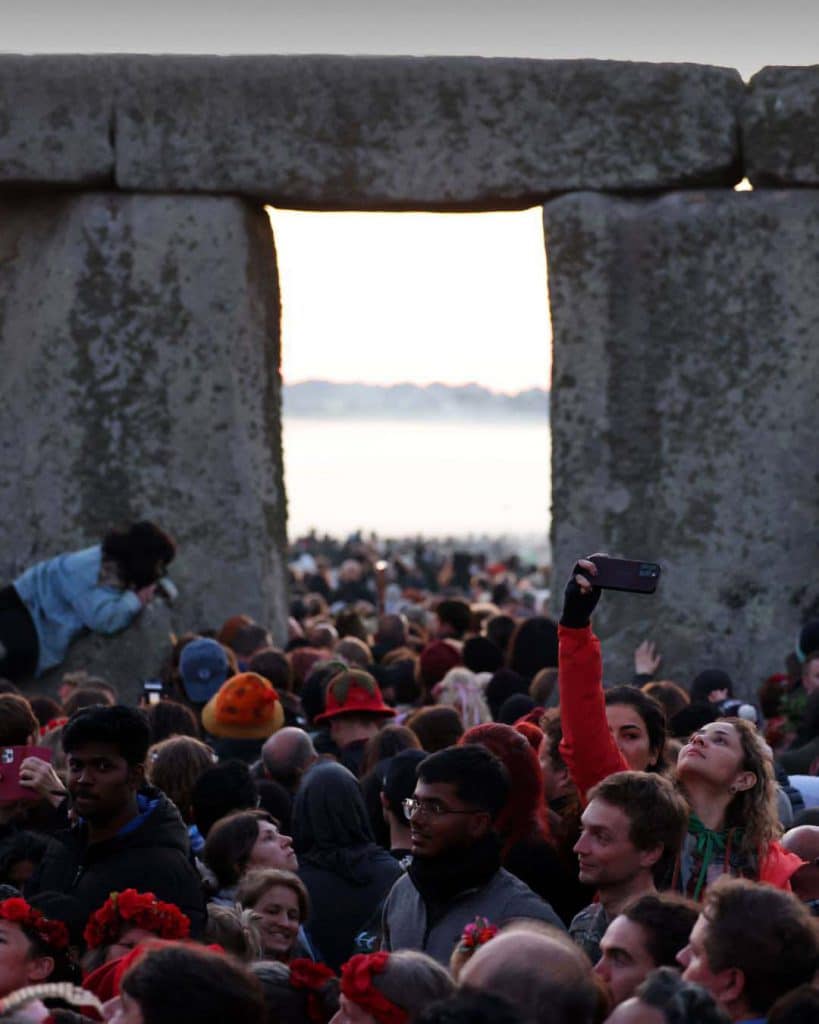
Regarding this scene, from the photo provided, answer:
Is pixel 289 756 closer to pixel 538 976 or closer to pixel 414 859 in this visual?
pixel 414 859

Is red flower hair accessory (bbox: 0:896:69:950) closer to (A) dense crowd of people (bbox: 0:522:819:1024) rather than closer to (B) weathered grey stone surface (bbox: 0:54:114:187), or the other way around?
(A) dense crowd of people (bbox: 0:522:819:1024)

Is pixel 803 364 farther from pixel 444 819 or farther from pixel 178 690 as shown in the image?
pixel 444 819

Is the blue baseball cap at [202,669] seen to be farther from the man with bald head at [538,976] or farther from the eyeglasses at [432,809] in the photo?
the man with bald head at [538,976]

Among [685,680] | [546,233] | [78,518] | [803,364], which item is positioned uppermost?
[546,233]

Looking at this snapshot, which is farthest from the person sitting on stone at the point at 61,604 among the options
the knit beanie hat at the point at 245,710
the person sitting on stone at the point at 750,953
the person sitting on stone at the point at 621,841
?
the person sitting on stone at the point at 750,953

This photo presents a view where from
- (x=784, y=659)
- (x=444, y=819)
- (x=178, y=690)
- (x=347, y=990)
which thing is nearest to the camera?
(x=347, y=990)

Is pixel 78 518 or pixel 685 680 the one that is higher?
pixel 78 518

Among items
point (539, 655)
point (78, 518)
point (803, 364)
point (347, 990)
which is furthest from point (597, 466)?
point (347, 990)

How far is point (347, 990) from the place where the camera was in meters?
3.59

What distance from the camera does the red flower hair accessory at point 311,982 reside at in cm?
391

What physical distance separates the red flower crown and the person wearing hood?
1.02m

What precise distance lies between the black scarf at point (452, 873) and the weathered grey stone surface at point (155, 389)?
6.01 m

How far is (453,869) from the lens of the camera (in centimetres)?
441

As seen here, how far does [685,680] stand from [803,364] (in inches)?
64.2
